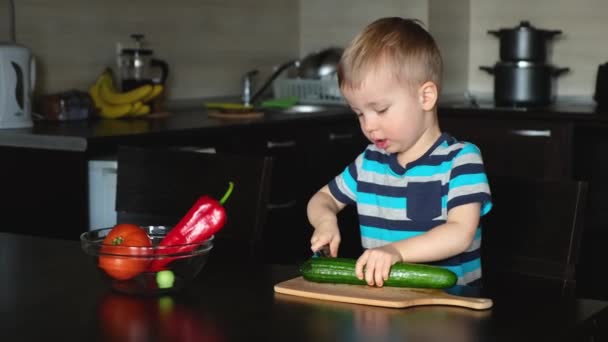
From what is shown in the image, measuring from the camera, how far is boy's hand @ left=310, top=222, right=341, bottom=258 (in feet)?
4.67

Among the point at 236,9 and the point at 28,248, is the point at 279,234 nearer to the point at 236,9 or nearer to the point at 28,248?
the point at 236,9

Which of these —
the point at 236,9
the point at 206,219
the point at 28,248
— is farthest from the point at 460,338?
the point at 236,9

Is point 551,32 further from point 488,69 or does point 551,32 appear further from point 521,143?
point 521,143

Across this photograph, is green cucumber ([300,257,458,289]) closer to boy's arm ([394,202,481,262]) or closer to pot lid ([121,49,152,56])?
boy's arm ([394,202,481,262])

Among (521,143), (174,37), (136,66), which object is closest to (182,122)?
(136,66)

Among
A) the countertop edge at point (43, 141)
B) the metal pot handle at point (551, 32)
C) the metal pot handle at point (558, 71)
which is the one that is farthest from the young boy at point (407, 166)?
the metal pot handle at point (558, 71)

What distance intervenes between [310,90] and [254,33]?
15.6 inches

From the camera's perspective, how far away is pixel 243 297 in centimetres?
120

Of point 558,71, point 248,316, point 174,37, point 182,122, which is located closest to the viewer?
point 248,316

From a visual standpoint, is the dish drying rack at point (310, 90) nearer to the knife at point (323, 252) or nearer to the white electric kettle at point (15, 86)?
the white electric kettle at point (15, 86)

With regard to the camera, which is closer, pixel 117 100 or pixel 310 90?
pixel 117 100

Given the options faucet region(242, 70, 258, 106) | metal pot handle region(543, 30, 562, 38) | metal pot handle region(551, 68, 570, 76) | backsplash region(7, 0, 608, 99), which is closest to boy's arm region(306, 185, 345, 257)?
backsplash region(7, 0, 608, 99)

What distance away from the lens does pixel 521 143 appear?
11.8 ft

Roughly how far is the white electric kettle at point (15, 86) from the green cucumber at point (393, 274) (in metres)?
1.79
